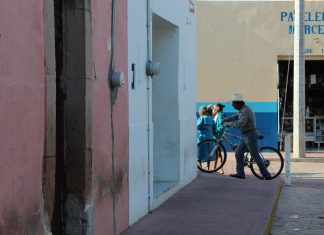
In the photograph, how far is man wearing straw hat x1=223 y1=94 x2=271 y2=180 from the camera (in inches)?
501

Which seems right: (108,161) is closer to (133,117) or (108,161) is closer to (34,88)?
(133,117)

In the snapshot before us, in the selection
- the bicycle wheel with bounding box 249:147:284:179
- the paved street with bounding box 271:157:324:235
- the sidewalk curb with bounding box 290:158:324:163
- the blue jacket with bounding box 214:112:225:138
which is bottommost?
the sidewalk curb with bounding box 290:158:324:163

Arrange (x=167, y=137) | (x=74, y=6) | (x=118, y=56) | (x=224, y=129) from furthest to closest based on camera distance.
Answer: (x=224, y=129) → (x=167, y=137) → (x=118, y=56) → (x=74, y=6)

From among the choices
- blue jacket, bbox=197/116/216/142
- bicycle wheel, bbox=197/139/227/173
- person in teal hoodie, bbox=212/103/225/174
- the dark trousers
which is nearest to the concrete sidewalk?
the dark trousers

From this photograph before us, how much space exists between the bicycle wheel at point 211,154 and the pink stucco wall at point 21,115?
30.6 ft

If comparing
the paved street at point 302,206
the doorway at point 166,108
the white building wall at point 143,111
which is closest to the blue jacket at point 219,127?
the paved street at point 302,206

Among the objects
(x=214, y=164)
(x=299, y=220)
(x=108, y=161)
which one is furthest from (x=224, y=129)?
(x=108, y=161)

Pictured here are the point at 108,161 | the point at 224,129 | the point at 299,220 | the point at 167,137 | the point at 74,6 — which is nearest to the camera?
the point at 74,6

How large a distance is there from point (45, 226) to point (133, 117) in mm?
3436

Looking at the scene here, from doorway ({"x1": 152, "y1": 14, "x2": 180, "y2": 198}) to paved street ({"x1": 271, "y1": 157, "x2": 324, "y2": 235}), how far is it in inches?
83.8

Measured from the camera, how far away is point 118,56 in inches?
299

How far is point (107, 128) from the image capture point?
707cm

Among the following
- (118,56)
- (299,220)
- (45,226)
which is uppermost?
(118,56)

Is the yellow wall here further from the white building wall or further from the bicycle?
the white building wall
